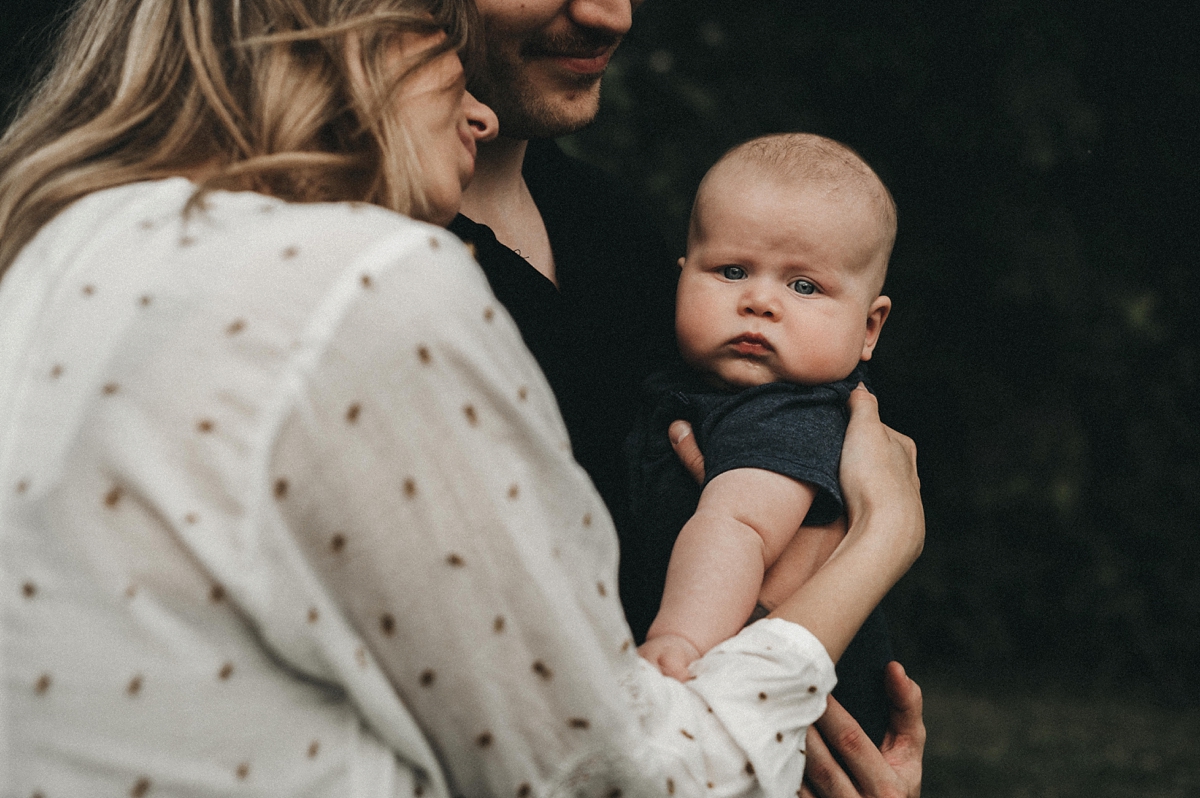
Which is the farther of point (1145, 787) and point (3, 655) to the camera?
point (1145, 787)

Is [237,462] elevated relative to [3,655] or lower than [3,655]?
elevated

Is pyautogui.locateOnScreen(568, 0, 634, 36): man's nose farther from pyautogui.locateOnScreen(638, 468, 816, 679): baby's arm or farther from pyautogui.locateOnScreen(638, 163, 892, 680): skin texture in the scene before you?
pyautogui.locateOnScreen(638, 468, 816, 679): baby's arm

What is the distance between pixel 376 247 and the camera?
98 centimetres

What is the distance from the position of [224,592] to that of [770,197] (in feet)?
4.09

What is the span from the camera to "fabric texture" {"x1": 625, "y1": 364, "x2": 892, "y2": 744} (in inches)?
69.1

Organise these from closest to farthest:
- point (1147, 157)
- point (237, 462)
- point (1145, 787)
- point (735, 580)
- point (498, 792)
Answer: point (237, 462)
point (498, 792)
point (735, 580)
point (1145, 787)
point (1147, 157)

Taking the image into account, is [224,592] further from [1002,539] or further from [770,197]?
[1002,539]

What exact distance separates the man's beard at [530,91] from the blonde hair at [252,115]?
565 millimetres

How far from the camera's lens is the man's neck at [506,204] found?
6.61ft

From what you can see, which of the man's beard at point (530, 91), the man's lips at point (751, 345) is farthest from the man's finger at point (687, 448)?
the man's beard at point (530, 91)

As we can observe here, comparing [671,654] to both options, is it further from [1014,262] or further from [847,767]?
[1014,262]

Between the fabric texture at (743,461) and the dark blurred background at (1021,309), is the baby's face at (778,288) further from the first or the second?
the dark blurred background at (1021,309)

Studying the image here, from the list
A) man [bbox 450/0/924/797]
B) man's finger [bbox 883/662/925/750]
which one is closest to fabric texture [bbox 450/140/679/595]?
man [bbox 450/0/924/797]

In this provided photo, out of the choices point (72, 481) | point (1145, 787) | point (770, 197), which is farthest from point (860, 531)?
point (1145, 787)
